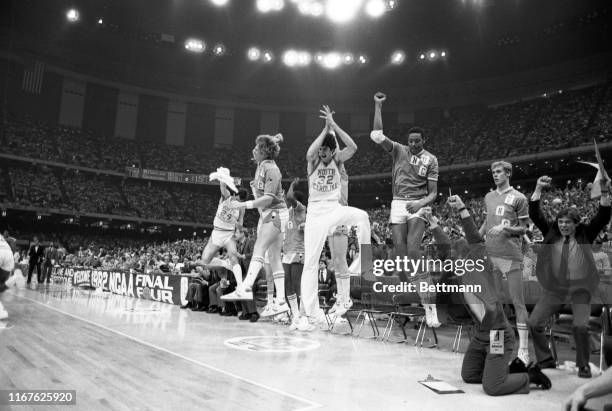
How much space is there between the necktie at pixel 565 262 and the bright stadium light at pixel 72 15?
32.8 metres

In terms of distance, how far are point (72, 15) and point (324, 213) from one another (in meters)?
31.5

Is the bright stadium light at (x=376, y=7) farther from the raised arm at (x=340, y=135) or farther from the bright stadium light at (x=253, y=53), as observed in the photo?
the raised arm at (x=340, y=135)

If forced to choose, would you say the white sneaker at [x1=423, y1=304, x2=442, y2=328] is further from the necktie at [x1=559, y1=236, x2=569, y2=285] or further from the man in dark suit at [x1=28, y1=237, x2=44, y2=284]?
the man in dark suit at [x1=28, y1=237, x2=44, y2=284]

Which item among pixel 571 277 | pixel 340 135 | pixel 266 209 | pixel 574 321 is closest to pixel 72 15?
pixel 266 209

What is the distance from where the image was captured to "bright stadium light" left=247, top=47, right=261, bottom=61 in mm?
34344

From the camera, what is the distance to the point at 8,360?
12.3 feet

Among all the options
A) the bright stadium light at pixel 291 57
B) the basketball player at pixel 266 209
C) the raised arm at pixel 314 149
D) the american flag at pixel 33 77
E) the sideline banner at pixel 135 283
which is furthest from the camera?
the bright stadium light at pixel 291 57

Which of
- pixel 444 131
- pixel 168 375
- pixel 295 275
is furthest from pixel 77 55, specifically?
pixel 168 375

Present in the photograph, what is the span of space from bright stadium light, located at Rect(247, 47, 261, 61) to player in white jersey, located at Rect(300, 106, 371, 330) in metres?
30.9

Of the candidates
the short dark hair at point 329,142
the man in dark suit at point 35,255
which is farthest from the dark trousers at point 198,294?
the man in dark suit at point 35,255

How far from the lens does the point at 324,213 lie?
5383 mm

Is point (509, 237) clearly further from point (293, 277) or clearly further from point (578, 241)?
point (293, 277)

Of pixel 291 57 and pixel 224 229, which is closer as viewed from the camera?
pixel 224 229

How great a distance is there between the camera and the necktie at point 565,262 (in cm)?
437
